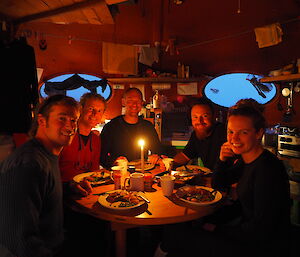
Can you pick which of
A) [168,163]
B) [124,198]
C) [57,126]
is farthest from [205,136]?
[57,126]

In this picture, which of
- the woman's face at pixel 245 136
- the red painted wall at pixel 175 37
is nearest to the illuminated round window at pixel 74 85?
the red painted wall at pixel 175 37

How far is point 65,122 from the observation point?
1.70 metres

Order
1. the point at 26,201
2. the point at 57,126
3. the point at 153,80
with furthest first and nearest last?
the point at 153,80 < the point at 57,126 < the point at 26,201

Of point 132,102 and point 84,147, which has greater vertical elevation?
point 132,102

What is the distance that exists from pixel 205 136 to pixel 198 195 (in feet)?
4.18

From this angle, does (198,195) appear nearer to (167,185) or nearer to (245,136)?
(167,185)

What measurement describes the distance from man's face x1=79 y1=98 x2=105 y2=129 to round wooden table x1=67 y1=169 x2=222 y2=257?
89 cm

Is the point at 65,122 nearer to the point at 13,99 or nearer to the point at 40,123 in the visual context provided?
the point at 40,123

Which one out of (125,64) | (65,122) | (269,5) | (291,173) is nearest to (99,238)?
(65,122)

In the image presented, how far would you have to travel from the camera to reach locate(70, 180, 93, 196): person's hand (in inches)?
78.9

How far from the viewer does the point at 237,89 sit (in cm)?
480

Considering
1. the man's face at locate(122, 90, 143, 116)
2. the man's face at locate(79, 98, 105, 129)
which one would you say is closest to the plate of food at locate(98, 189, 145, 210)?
the man's face at locate(79, 98, 105, 129)

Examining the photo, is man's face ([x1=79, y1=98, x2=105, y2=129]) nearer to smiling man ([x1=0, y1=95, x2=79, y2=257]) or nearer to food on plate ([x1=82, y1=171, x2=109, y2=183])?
food on plate ([x1=82, y1=171, x2=109, y2=183])

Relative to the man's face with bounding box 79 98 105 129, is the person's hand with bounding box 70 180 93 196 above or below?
below
